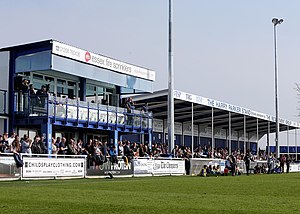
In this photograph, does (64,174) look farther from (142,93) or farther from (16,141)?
(142,93)

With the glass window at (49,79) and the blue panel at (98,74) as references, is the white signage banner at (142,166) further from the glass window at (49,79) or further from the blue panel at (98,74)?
the glass window at (49,79)

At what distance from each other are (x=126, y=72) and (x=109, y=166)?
14584 mm

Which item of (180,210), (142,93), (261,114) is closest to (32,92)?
(142,93)

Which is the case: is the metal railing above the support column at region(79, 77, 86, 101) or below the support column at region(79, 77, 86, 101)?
below

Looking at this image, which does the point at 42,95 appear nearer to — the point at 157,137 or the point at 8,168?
the point at 8,168

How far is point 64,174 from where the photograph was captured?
29.7 metres

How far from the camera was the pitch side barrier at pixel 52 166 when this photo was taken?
2730cm

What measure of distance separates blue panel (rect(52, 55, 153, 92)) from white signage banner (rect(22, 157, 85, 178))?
886cm

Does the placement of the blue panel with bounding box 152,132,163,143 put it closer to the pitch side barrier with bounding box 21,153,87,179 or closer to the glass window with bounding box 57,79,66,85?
the glass window with bounding box 57,79,66,85

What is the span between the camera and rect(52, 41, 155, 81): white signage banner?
125 ft

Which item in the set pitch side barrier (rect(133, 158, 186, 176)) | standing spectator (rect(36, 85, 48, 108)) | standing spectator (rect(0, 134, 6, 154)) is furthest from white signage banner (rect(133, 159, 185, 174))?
standing spectator (rect(0, 134, 6, 154))

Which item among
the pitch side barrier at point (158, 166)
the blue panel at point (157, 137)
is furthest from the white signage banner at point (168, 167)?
the blue panel at point (157, 137)

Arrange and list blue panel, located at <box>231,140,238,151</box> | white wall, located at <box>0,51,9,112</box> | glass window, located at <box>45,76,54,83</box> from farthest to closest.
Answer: blue panel, located at <box>231,140,238,151</box> < glass window, located at <box>45,76,54,83</box> < white wall, located at <box>0,51,9,112</box>

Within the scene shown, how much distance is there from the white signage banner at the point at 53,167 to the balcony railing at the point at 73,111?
23.2 feet
